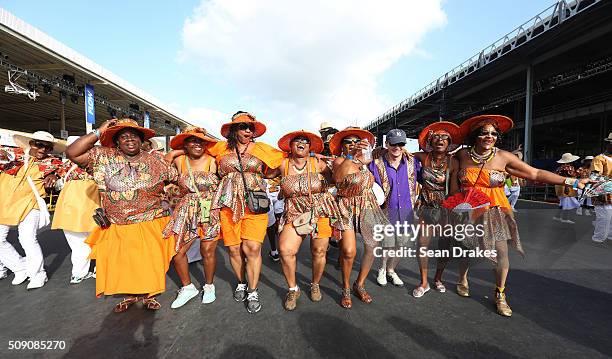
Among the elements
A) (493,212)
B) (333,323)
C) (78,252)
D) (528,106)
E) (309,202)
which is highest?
(528,106)

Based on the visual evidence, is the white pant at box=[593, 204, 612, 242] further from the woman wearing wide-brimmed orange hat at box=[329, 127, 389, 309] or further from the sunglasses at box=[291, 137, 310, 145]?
the sunglasses at box=[291, 137, 310, 145]

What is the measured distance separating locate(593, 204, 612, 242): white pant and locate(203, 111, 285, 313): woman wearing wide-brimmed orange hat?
662 centimetres

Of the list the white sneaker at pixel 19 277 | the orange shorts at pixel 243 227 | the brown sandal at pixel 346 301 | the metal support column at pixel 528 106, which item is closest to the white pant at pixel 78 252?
the white sneaker at pixel 19 277

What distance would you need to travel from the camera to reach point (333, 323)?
246 centimetres

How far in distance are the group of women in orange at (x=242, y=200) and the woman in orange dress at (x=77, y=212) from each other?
104cm

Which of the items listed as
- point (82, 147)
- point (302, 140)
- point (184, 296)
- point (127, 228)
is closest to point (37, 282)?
point (127, 228)

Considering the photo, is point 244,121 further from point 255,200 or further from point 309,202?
point 309,202

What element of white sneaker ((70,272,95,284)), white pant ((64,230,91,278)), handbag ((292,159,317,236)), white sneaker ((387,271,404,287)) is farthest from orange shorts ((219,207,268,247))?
white sneaker ((70,272,95,284))

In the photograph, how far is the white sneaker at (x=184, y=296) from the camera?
2.80 metres

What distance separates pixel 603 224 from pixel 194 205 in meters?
7.52

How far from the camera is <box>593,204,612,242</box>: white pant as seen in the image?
16.9 feet

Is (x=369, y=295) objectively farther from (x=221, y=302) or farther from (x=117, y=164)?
(x=117, y=164)

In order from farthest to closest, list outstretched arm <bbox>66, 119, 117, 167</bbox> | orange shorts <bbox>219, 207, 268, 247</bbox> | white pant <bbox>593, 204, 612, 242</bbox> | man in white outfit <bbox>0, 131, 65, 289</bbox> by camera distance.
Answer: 1. white pant <bbox>593, 204, 612, 242</bbox>
2. man in white outfit <bbox>0, 131, 65, 289</bbox>
3. orange shorts <bbox>219, 207, 268, 247</bbox>
4. outstretched arm <bbox>66, 119, 117, 167</bbox>

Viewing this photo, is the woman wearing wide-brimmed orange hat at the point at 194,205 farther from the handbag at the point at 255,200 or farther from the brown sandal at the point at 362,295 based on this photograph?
the brown sandal at the point at 362,295
